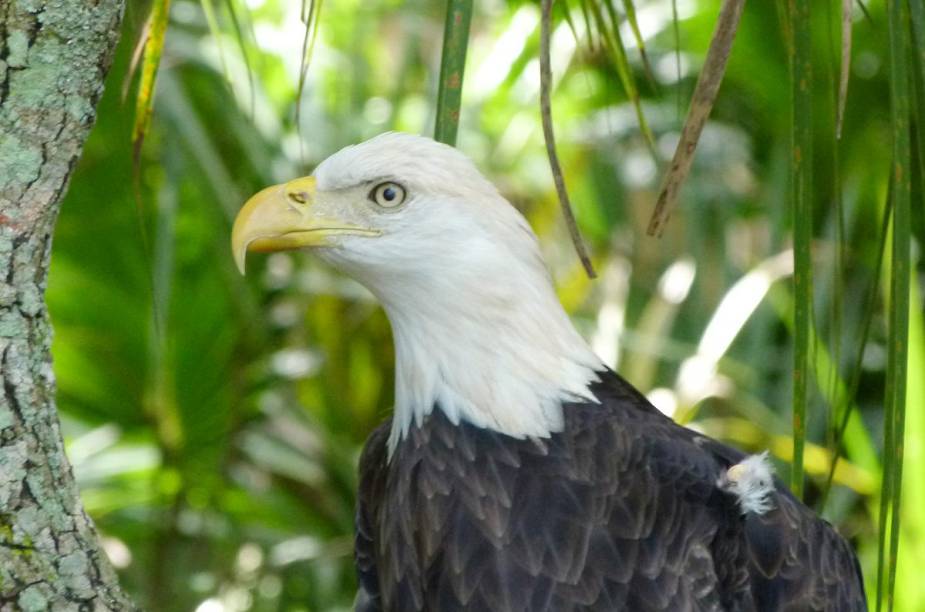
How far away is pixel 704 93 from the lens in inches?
64.4

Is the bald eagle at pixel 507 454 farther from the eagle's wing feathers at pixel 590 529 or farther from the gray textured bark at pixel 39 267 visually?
the gray textured bark at pixel 39 267

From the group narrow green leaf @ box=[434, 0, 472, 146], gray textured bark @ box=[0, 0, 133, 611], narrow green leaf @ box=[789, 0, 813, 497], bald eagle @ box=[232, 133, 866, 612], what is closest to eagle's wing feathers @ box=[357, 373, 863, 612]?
bald eagle @ box=[232, 133, 866, 612]

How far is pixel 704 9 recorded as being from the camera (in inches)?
180

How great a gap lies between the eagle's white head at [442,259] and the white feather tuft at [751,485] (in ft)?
0.99

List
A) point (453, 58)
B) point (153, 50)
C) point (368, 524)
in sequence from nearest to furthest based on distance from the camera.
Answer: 1. point (453, 58)
2. point (153, 50)
3. point (368, 524)

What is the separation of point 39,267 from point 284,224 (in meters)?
0.59

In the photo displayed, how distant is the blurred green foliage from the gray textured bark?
1400 mm

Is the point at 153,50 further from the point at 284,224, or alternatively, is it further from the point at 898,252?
the point at 898,252

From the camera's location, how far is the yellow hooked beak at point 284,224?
234cm

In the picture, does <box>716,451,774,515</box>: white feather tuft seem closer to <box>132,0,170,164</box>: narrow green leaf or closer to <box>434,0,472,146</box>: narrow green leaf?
<box>434,0,472,146</box>: narrow green leaf

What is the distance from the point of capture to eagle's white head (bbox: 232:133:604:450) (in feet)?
7.81

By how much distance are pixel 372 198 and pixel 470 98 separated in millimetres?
2344

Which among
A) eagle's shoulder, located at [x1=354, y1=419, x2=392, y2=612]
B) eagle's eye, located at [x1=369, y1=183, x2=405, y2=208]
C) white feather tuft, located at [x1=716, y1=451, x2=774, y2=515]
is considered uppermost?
eagle's eye, located at [x1=369, y1=183, x2=405, y2=208]

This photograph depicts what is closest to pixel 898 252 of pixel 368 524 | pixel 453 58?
pixel 453 58
